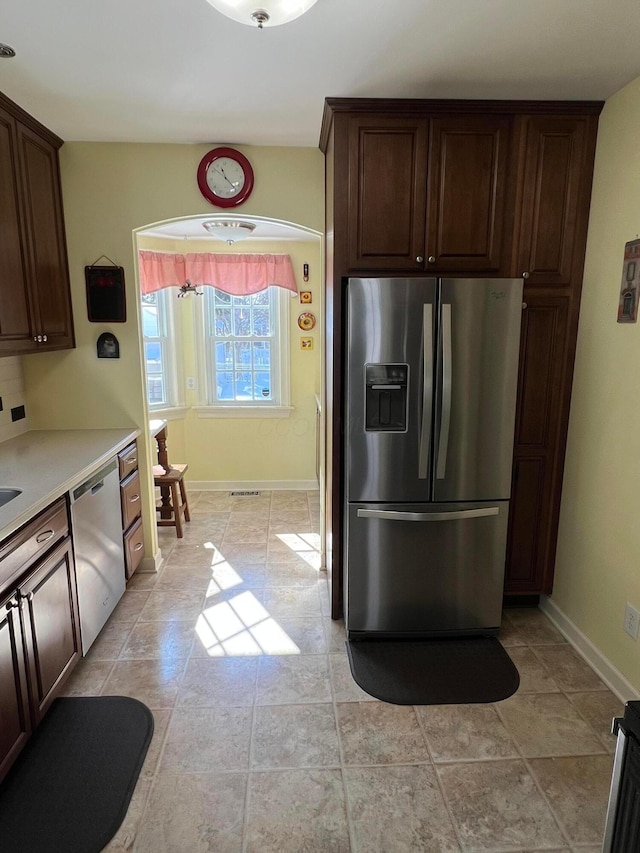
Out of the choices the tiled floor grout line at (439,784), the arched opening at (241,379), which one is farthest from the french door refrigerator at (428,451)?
the arched opening at (241,379)

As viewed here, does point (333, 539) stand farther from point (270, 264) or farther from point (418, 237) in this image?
point (270, 264)

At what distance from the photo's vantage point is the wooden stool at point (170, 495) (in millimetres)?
3850

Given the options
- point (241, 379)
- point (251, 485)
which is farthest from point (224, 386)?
point (251, 485)

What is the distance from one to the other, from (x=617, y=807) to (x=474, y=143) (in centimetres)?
251

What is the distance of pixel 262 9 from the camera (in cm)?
138

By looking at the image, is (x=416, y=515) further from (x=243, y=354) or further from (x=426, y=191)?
(x=243, y=354)

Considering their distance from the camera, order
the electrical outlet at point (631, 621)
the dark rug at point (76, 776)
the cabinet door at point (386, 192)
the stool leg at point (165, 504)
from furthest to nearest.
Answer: the stool leg at point (165, 504) < the cabinet door at point (386, 192) < the electrical outlet at point (631, 621) < the dark rug at point (76, 776)

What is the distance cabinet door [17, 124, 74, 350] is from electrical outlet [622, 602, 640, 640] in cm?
304

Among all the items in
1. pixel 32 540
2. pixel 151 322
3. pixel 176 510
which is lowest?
pixel 176 510

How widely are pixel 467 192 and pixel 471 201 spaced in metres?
0.05

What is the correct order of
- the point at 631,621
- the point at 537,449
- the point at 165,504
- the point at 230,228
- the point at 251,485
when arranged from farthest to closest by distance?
the point at 251,485
the point at 165,504
the point at 230,228
the point at 537,449
the point at 631,621

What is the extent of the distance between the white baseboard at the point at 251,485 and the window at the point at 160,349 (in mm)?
855

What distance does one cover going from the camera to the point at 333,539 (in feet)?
8.91

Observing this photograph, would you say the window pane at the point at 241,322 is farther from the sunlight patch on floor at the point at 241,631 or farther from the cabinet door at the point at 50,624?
Result: the cabinet door at the point at 50,624
